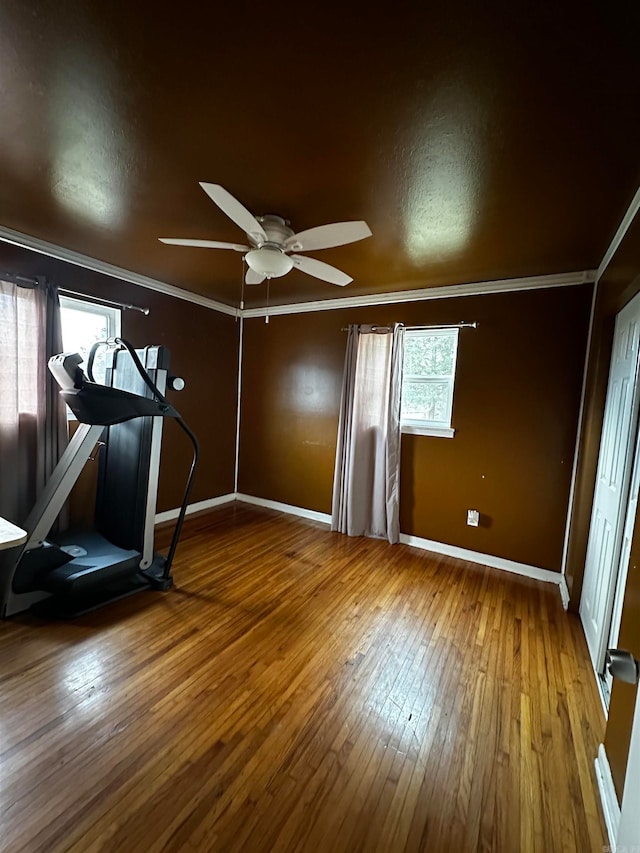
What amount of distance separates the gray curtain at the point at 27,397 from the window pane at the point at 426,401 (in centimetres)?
300

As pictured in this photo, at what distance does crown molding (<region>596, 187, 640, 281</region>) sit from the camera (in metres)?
1.77

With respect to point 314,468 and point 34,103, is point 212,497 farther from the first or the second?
point 34,103

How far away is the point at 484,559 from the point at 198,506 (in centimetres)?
306

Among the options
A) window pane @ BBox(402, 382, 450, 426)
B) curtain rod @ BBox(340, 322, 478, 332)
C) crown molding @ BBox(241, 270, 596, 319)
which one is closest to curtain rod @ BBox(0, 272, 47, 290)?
crown molding @ BBox(241, 270, 596, 319)

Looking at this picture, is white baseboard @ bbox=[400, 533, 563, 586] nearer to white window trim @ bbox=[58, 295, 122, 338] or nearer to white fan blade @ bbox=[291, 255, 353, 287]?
white fan blade @ bbox=[291, 255, 353, 287]

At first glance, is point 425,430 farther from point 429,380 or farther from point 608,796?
point 608,796

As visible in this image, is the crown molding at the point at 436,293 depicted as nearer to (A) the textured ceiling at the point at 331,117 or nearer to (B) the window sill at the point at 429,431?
(A) the textured ceiling at the point at 331,117

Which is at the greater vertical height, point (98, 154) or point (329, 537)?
point (98, 154)

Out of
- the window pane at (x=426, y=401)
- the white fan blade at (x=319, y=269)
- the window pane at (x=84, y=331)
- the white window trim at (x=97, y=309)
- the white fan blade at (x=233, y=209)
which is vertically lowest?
the window pane at (x=426, y=401)

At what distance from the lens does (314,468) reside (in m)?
4.24

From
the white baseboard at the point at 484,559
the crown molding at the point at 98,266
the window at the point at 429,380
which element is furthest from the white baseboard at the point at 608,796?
the crown molding at the point at 98,266

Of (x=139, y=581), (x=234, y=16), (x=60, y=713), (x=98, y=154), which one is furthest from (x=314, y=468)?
(x=234, y=16)

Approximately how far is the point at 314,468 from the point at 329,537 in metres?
0.82

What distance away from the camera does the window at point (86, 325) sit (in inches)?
122
